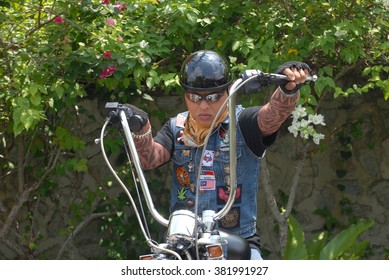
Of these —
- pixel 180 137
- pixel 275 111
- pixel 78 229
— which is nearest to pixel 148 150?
pixel 180 137

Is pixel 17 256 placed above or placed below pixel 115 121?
below

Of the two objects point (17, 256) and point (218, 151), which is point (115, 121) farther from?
point (17, 256)

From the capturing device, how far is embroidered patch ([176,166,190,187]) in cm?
351

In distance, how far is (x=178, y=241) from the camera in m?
2.64

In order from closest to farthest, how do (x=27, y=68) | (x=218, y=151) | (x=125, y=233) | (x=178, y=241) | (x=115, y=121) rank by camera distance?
(x=178, y=241) < (x=115, y=121) < (x=218, y=151) < (x=27, y=68) < (x=125, y=233)

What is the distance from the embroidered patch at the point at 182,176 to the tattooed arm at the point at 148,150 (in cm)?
8

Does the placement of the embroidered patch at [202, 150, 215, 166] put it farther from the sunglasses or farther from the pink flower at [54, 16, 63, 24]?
the pink flower at [54, 16, 63, 24]

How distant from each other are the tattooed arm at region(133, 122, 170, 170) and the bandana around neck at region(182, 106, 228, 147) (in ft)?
0.35

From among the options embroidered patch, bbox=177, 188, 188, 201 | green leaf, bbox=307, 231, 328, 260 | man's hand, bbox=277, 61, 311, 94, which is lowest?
green leaf, bbox=307, 231, 328, 260

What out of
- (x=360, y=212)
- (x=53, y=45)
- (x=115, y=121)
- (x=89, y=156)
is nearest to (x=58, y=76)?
(x=53, y=45)

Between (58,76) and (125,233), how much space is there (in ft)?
4.87

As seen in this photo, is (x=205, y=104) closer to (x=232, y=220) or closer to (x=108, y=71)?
(x=232, y=220)

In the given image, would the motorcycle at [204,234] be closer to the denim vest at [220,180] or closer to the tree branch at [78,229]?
the denim vest at [220,180]

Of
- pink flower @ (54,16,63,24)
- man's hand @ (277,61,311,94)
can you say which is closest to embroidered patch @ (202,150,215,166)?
man's hand @ (277,61,311,94)
